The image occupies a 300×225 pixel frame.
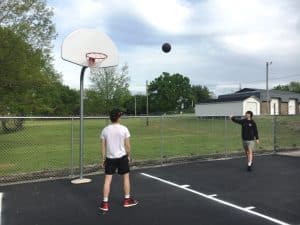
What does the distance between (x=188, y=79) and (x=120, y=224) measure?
121m

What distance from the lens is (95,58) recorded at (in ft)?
37.7

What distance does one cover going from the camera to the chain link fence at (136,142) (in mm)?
14445

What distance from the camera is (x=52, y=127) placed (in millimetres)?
16625

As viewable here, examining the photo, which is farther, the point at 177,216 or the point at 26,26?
the point at 26,26

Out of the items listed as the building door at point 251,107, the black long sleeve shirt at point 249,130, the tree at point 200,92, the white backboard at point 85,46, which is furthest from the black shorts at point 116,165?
the tree at point 200,92

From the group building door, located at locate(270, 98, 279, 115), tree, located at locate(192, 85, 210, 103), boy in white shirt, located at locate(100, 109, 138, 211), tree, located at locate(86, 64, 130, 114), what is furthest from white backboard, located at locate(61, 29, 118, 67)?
tree, located at locate(192, 85, 210, 103)

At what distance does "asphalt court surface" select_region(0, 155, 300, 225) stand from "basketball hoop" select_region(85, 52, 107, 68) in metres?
2.91

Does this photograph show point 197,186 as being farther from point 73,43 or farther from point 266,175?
point 73,43

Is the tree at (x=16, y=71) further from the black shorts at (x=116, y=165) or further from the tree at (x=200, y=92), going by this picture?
the tree at (x=200, y=92)

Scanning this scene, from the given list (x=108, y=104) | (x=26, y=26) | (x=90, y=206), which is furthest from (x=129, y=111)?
(x=90, y=206)

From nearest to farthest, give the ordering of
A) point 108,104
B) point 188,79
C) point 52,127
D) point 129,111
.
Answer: point 52,127
point 108,104
point 129,111
point 188,79

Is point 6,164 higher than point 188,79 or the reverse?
the reverse

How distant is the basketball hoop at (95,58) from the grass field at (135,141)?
3.30 m

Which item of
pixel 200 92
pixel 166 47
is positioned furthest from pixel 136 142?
pixel 200 92
